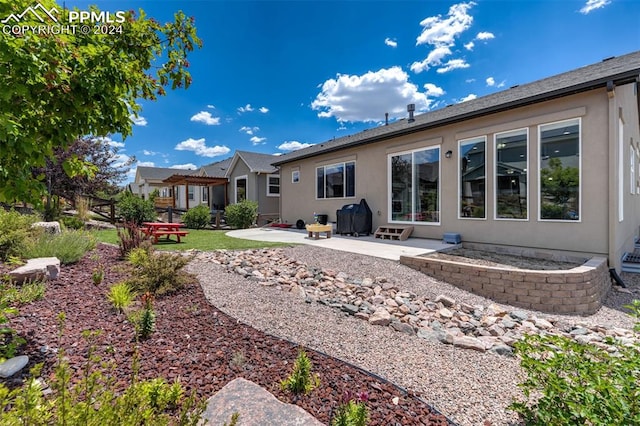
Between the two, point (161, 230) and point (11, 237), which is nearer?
point (11, 237)

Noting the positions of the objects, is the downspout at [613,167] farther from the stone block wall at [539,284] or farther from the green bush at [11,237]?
the green bush at [11,237]

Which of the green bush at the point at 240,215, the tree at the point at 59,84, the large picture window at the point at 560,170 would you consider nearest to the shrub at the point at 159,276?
the tree at the point at 59,84

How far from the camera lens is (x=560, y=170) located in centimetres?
664

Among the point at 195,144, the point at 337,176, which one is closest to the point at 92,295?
the point at 337,176

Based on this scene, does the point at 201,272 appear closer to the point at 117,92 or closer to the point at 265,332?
the point at 265,332

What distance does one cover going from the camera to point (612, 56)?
8.71 metres

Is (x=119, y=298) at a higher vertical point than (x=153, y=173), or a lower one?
lower

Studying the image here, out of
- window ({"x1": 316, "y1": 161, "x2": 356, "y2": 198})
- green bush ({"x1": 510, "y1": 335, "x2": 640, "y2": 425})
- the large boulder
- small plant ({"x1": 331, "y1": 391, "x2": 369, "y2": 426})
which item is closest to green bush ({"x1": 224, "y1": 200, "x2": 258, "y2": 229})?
window ({"x1": 316, "y1": 161, "x2": 356, "y2": 198})

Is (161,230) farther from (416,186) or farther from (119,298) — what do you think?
(416,186)

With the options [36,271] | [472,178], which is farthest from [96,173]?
[472,178]

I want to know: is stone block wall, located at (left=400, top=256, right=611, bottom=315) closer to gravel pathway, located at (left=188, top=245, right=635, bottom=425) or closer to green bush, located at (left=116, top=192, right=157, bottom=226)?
gravel pathway, located at (left=188, top=245, right=635, bottom=425)

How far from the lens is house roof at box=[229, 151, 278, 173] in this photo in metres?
18.2

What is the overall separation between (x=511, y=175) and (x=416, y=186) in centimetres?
274

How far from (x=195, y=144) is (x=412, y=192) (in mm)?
35908
